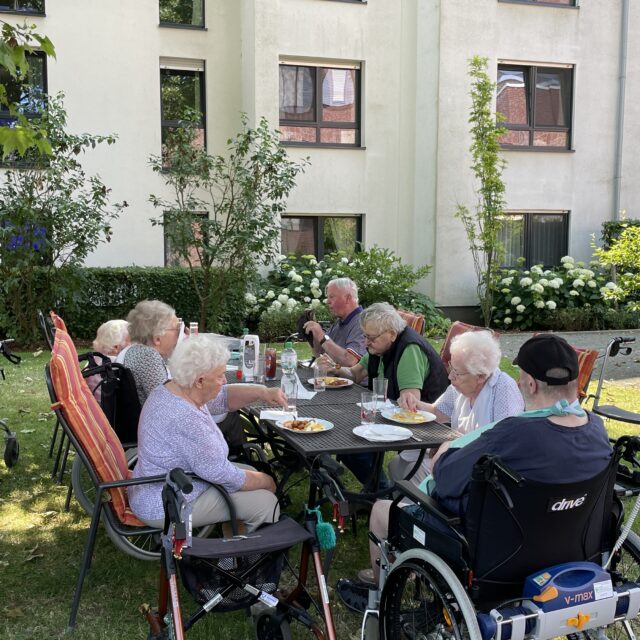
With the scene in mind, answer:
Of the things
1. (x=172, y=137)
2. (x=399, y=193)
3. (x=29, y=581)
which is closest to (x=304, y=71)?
(x=399, y=193)

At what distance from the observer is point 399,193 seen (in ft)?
48.2

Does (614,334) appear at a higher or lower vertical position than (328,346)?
lower

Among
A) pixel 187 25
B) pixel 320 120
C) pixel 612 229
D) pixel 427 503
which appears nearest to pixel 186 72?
pixel 187 25

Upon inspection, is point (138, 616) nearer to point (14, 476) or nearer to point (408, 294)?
point (14, 476)

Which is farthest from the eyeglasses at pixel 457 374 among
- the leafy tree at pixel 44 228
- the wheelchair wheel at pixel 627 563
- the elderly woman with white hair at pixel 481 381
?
the leafy tree at pixel 44 228

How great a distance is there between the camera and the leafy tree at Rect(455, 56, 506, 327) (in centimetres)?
1315

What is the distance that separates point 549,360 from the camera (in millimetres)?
2697

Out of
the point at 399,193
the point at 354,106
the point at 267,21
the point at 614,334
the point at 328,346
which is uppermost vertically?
the point at 267,21

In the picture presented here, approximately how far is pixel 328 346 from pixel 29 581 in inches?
116

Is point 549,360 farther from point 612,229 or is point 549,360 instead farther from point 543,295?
point 612,229

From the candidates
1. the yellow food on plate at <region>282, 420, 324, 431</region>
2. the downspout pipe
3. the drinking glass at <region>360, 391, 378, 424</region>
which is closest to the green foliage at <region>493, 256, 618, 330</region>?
the downspout pipe

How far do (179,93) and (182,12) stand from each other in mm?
1495

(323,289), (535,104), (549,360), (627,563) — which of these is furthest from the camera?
(535,104)

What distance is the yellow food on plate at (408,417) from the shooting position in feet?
13.4
